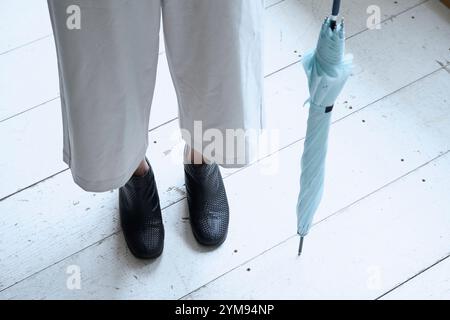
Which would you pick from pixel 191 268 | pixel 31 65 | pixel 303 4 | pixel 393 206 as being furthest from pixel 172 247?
pixel 303 4

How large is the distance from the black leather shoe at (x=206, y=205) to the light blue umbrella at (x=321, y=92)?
19cm

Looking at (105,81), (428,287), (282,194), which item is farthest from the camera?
(282,194)

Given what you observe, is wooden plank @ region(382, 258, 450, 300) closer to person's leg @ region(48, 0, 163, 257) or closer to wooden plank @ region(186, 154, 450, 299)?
wooden plank @ region(186, 154, 450, 299)

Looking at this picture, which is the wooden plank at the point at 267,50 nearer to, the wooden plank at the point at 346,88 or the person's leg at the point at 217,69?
the wooden plank at the point at 346,88

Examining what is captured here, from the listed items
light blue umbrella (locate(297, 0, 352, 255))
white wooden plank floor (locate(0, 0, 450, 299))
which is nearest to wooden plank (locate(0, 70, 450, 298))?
white wooden plank floor (locate(0, 0, 450, 299))

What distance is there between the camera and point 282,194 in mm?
1101

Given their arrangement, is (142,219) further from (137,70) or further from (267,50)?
(267,50)

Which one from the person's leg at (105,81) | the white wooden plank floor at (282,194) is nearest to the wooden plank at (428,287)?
the white wooden plank floor at (282,194)

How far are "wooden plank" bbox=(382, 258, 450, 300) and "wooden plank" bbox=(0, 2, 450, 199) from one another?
35 centimetres

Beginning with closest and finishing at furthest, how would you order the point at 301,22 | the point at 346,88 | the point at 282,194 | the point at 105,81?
the point at 105,81 → the point at 282,194 → the point at 346,88 → the point at 301,22

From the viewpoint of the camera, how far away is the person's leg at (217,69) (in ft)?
2.30

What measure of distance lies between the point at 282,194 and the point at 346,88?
Result: 0.97 feet

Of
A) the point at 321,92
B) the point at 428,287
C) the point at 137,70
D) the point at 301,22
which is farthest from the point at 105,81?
the point at 301,22

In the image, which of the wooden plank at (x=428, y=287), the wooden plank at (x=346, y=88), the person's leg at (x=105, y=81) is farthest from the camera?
the wooden plank at (x=346, y=88)
